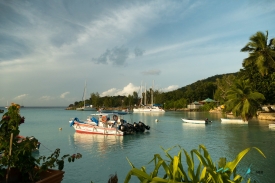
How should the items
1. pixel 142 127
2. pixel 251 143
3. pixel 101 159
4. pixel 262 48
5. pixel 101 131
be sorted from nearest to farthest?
pixel 101 159
pixel 251 143
pixel 101 131
pixel 142 127
pixel 262 48

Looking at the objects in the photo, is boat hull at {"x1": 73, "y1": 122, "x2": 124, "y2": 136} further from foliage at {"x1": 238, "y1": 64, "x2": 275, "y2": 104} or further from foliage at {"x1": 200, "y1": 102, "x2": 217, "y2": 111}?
foliage at {"x1": 200, "y1": 102, "x2": 217, "y2": 111}

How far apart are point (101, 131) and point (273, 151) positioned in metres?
A: 14.5

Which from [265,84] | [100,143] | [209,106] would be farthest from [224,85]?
[100,143]

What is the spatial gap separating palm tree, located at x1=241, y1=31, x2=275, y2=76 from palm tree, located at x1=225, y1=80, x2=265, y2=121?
131 inches

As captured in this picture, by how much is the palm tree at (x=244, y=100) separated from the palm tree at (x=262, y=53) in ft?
10.9

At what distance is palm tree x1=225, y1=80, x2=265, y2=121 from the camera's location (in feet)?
93.9

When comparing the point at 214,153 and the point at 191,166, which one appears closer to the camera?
the point at 191,166

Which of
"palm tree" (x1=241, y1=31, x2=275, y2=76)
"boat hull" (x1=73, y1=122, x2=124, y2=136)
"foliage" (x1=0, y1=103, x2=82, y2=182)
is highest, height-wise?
"palm tree" (x1=241, y1=31, x2=275, y2=76)

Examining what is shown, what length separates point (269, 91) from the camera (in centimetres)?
3178

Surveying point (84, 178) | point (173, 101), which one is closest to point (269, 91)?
point (84, 178)

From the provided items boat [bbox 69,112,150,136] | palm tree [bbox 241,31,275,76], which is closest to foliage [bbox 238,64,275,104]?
palm tree [bbox 241,31,275,76]

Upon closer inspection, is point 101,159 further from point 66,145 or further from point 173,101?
point 173,101

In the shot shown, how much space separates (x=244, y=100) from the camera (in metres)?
29.2

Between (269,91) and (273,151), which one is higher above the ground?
(269,91)
